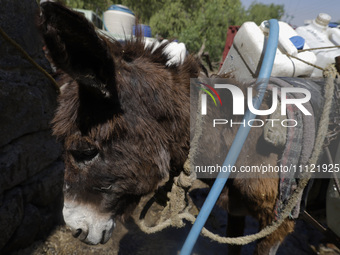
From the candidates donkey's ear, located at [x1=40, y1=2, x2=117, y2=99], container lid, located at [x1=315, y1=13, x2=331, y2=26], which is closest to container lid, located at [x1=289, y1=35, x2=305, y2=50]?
container lid, located at [x1=315, y1=13, x2=331, y2=26]

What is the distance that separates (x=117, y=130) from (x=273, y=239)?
1.18 m

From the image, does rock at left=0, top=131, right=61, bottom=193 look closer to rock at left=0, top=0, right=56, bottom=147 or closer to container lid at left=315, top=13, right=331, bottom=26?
rock at left=0, top=0, right=56, bottom=147

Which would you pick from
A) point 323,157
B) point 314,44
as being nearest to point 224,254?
point 323,157

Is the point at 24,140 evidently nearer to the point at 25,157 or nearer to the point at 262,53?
the point at 25,157

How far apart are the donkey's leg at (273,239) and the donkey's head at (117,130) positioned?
750 mm

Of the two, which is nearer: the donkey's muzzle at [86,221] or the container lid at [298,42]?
the donkey's muzzle at [86,221]

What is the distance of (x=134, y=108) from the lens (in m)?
0.99

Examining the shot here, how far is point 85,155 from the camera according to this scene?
1.03m

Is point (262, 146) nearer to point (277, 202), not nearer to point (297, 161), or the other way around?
point (297, 161)

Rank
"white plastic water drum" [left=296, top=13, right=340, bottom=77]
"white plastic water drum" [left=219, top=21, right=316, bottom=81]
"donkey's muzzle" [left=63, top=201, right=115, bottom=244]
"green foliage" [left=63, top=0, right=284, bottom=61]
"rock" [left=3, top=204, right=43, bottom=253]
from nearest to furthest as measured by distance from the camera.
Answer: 1. "donkey's muzzle" [left=63, top=201, right=115, bottom=244]
2. "white plastic water drum" [left=219, top=21, right=316, bottom=81]
3. "rock" [left=3, top=204, right=43, bottom=253]
4. "white plastic water drum" [left=296, top=13, right=340, bottom=77]
5. "green foliage" [left=63, top=0, right=284, bottom=61]

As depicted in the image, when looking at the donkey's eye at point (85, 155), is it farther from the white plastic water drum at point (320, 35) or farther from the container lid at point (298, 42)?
the white plastic water drum at point (320, 35)

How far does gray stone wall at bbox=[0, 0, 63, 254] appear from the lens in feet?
5.16

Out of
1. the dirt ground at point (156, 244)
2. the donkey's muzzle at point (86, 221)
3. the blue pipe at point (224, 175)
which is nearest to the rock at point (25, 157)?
the dirt ground at point (156, 244)

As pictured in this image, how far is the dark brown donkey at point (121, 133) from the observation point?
952mm
